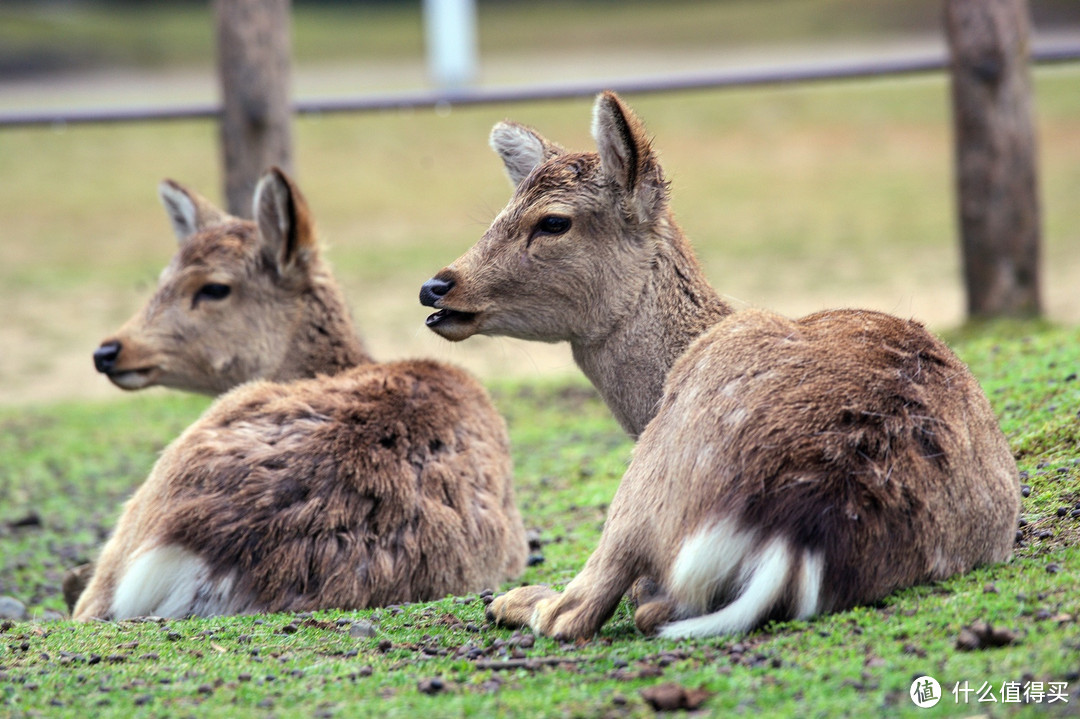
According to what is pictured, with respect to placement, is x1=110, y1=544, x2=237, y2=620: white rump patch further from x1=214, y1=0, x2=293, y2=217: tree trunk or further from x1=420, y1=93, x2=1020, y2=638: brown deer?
x1=214, y1=0, x2=293, y2=217: tree trunk

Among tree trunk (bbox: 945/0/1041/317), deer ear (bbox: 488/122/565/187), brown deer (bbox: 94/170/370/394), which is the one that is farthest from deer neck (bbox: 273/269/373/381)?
tree trunk (bbox: 945/0/1041/317)

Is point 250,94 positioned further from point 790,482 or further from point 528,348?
point 790,482

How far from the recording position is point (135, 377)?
21.7 ft

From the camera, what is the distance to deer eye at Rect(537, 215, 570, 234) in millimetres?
5098

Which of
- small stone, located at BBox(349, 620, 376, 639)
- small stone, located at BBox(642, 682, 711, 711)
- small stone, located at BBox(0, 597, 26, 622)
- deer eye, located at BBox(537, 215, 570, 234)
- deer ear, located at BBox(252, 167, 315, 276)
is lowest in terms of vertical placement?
A: small stone, located at BBox(0, 597, 26, 622)

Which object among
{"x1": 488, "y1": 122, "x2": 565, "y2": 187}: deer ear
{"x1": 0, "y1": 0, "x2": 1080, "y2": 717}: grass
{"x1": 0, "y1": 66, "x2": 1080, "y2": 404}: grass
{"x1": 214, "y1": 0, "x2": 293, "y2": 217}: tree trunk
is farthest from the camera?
{"x1": 0, "y1": 66, "x2": 1080, "y2": 404}: grass

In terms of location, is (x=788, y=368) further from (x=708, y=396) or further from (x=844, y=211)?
(x=844, y=211)

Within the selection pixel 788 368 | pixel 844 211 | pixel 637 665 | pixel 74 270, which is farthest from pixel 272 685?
pixel 844 211

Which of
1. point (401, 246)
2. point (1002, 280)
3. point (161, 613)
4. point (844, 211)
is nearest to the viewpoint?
point (161, 613)

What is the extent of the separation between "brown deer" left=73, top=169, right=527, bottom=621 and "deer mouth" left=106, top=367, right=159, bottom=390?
1182mm

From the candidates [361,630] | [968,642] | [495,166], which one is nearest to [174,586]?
[361,630]

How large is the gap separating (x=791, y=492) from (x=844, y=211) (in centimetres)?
1706

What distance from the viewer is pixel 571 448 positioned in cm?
847

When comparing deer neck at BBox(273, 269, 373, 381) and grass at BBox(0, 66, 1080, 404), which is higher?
grass at BBox(0, 66, 1080, 404)
